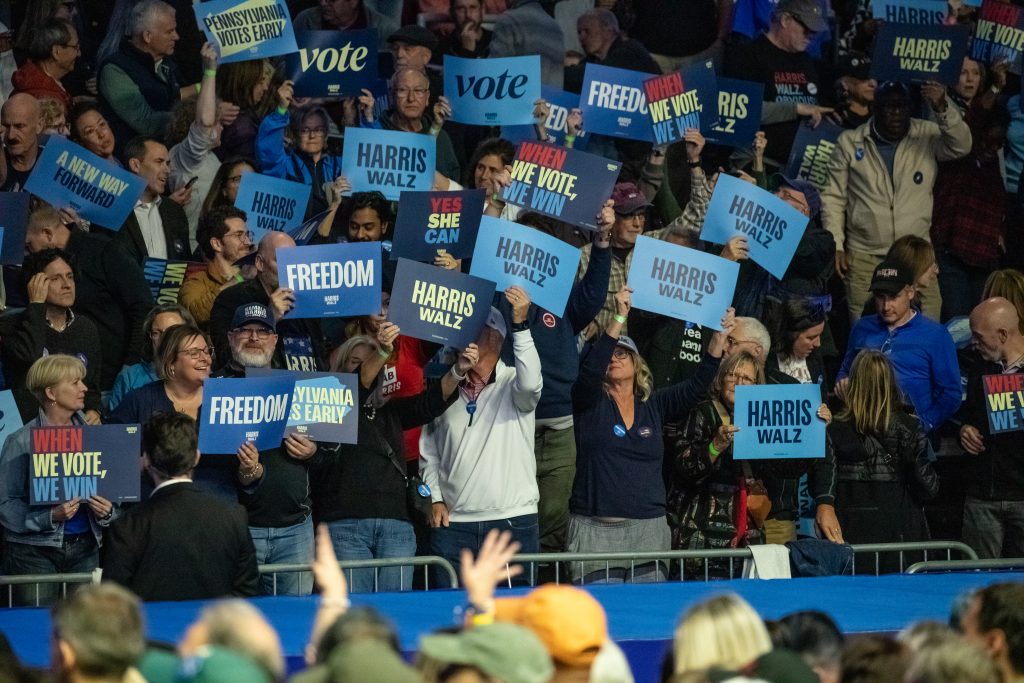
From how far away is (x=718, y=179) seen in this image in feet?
→ 35.4

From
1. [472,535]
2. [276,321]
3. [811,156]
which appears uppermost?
[811,156]

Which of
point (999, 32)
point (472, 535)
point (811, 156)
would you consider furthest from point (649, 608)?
point (999, 32)

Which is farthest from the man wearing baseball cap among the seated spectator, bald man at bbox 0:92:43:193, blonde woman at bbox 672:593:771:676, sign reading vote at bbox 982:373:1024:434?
blonde woman at bbox 672:593:771:676

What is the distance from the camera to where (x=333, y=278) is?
30.9 feet

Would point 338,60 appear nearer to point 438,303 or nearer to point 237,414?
point 438,303

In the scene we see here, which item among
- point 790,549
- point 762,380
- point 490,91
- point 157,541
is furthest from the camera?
point 490,91

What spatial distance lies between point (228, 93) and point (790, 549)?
484 centimetres

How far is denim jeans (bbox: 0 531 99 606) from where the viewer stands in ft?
28.6

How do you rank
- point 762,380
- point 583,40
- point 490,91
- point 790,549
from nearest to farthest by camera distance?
1. point 790,549
2. point 762,380
3. point 490,91
4. point 583,40

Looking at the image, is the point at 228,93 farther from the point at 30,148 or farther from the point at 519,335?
the point at 519,335

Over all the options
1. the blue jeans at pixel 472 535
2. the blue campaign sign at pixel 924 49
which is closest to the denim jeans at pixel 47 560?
the blue jeans at pixel 472 535

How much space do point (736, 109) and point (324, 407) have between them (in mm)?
4398

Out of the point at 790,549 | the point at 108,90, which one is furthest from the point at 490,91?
the point at 790,549

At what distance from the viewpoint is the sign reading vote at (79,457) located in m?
8.58
